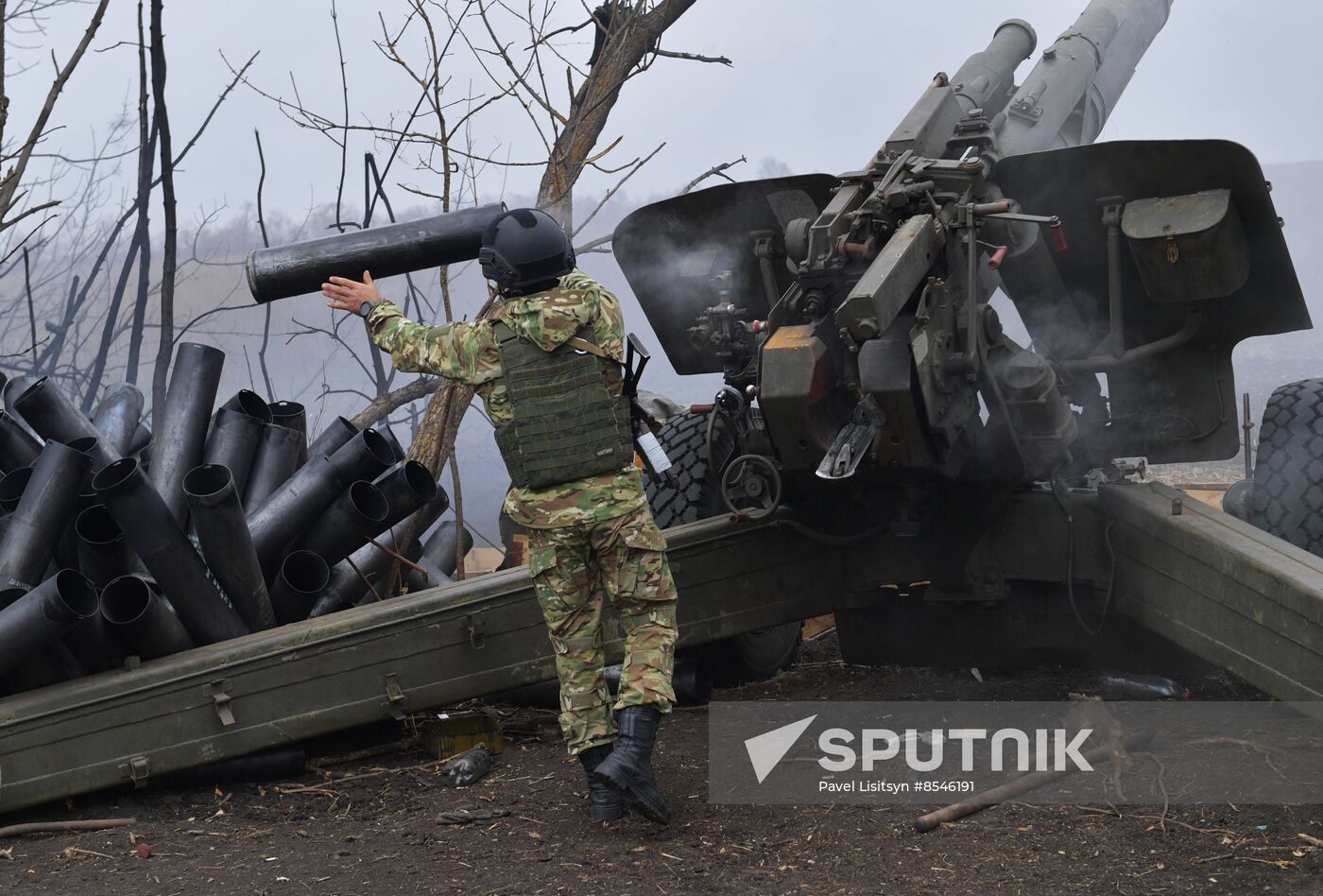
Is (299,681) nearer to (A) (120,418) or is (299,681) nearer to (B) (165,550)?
(B) (165,550)

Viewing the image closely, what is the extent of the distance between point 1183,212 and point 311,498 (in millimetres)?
2969

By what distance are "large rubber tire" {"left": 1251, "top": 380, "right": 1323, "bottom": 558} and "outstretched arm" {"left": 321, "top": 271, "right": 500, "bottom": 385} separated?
2.66 meters

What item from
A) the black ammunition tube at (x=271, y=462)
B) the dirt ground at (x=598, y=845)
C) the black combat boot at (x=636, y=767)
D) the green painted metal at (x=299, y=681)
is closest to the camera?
the dirt ground at (x=598, y=845)

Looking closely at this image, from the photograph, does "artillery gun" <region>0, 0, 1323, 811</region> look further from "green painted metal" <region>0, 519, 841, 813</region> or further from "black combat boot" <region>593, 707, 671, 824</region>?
"black combat boot" <region>593, 707, 671, 824</region>

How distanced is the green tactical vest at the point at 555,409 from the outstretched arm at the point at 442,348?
0.05 metres

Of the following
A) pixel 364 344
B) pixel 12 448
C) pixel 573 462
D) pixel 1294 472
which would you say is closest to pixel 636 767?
pixel 573 462

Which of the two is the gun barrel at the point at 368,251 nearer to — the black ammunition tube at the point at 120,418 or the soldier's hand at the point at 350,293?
the soldier's hand at the point at 350,293

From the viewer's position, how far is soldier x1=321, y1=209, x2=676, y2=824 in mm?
3834

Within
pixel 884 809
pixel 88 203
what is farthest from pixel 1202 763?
pixel 88 203

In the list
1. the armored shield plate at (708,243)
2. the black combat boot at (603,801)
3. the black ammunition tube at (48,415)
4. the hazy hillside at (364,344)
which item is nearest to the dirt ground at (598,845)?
the black combat boot at (603,801)

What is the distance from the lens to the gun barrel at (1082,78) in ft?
17.7

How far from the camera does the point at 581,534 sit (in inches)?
154

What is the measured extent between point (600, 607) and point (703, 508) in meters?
1.47

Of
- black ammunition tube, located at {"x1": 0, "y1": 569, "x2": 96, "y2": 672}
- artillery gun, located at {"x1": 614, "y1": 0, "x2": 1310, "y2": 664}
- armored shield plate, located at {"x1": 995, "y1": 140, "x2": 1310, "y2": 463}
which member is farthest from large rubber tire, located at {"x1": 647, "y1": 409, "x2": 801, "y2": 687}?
black ammunition tube, located at {"x1": 0, "y1": 569, "x2": 96, "y2": 672}
